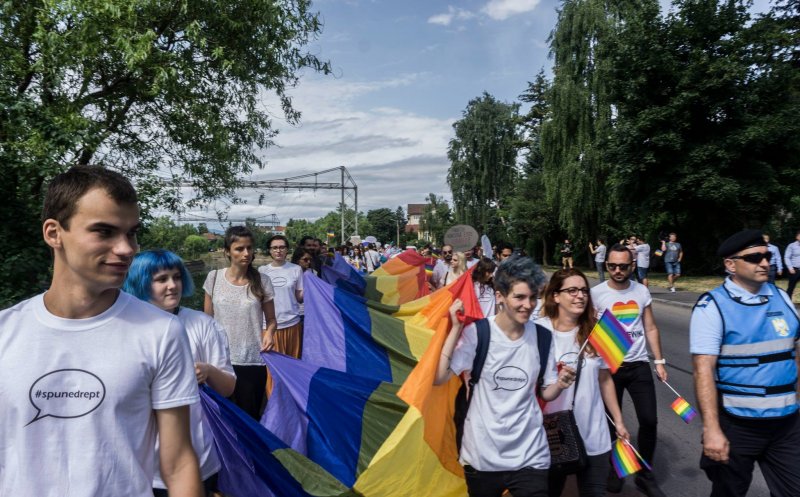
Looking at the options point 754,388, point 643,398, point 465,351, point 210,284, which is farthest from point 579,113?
point 465,351

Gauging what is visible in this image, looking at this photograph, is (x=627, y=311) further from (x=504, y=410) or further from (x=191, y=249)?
(x=191, y=249)

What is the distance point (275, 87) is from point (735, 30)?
2066cm

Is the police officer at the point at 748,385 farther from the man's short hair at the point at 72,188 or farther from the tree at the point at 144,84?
the tree at the point at 144,84

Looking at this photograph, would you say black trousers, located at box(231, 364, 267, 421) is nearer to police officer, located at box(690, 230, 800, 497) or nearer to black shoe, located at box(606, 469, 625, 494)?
black shoe, located at box(606, 469, 625, 494)

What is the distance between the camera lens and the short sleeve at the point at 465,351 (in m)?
3.21

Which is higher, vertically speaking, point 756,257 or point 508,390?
point 756,257

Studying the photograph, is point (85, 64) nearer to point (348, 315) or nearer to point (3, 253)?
point (3, 253)

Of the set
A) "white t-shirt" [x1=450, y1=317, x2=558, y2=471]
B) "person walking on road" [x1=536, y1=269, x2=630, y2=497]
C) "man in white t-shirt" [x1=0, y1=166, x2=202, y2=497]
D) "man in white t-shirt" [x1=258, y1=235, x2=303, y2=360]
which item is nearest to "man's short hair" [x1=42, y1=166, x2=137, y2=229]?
"man in white t-shirt" [x1=0, y1=166, x2=202, y2=497]

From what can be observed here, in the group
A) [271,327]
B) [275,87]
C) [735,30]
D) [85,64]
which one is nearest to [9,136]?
[85,64]

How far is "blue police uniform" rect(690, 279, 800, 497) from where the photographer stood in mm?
3094

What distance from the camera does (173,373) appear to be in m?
1.59

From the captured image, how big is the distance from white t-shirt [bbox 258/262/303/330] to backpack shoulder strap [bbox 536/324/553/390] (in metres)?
3.59

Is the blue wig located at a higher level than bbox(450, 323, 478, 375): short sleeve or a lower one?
higher

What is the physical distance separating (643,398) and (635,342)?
43cm
